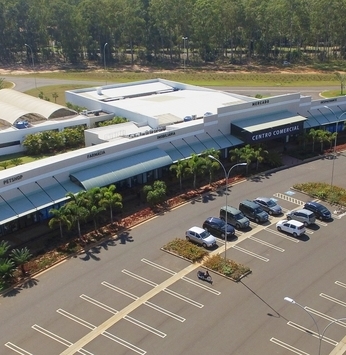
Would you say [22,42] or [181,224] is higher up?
[22,42]

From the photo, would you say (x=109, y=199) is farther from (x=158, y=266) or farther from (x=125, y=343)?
(x=125, y=343)

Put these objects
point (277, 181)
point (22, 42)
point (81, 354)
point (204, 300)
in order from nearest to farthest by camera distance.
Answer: point (81, 354)
point (204, 300)
point (277, 181)
point (22, 42)

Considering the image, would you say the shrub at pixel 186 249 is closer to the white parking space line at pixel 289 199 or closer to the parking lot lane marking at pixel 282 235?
the parking lot lane marking at pixel 282 235

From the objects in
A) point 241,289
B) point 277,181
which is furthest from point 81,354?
point 277,181

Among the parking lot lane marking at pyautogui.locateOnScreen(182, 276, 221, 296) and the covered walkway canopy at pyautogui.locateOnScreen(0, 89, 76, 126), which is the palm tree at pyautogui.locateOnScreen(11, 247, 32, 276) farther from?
the covered walkway canopy at pyautogui.locateOnScreen(0, 89, 76, 126)

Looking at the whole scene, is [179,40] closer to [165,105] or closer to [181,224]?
[165,105]

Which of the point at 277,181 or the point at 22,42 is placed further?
the point at 22,42

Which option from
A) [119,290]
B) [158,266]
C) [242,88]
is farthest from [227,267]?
[242,88]
